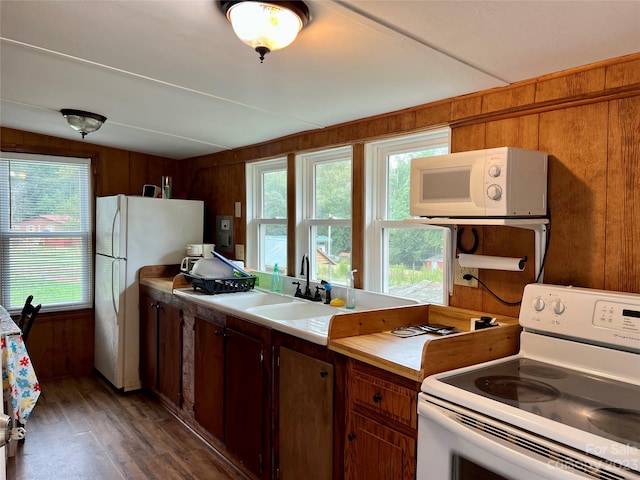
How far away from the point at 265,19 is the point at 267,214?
2.35 meters

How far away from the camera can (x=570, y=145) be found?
68.7 inches

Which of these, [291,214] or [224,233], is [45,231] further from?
[291,214]

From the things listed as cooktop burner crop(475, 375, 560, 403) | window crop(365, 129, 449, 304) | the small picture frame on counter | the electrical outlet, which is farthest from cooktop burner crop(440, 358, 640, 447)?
the small picture frame on counter

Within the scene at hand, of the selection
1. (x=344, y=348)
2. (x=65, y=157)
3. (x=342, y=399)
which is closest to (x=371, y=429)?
(x=342, y=399)

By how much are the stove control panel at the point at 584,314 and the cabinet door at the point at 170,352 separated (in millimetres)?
2307

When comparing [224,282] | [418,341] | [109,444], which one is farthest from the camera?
[224,282]

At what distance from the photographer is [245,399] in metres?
2.44

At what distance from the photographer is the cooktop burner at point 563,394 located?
1124 mm

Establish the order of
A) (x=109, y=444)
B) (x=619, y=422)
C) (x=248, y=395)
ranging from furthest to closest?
(x=109, y=444) < (x=248, y=395) < (x=619, y=422)

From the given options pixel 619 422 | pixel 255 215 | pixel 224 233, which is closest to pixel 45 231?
pixel 224 233

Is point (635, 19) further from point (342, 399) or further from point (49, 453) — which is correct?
point (49, 453)

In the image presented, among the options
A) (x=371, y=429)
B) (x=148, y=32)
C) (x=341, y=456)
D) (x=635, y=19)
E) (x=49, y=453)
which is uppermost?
(x=148, y=32)

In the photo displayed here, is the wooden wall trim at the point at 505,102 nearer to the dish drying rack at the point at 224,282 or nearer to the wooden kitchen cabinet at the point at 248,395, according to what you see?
the dish drying rack at the point at 224,282

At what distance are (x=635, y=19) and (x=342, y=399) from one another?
163cm
